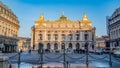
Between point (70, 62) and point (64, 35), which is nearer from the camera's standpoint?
point (70, 62)

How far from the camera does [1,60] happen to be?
855 cm

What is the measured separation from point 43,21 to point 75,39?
20501 millimetres

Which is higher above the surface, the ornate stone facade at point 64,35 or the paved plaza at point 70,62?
the ornate stone facade at point 64,35

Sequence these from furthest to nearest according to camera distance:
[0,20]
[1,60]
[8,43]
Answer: [8,43], [0,20], [1,60]

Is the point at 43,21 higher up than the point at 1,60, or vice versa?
the point at 43,21

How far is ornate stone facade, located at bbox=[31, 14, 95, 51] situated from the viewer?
111 meters

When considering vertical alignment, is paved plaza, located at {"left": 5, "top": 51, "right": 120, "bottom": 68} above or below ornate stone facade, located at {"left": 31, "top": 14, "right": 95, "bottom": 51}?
below

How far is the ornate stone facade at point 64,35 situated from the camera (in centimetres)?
11069

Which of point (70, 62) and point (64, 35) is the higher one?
point (64, 35)

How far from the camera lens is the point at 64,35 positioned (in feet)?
366

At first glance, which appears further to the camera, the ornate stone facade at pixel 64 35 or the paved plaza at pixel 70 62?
the ornate stone facade at pixel 64 35

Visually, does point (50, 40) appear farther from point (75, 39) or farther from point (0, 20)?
point (0, 20)

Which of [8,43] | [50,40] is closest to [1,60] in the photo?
[8,43]

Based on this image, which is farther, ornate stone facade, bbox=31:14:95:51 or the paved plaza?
ornate stone facade, bbox=31:14:95:51
